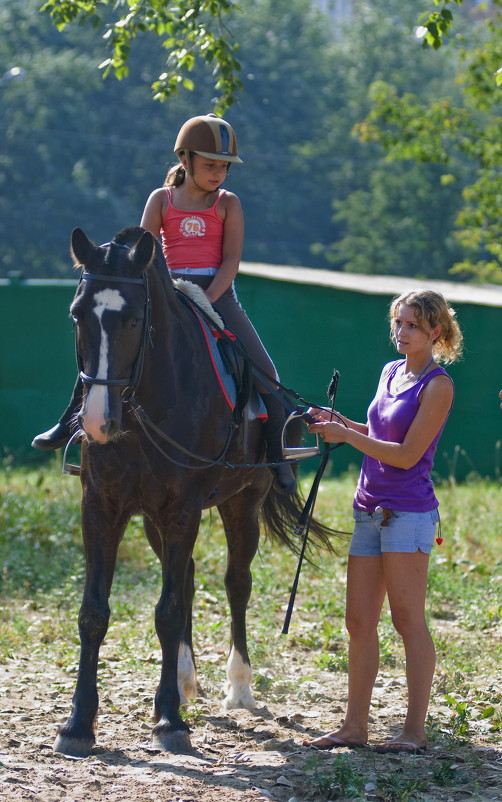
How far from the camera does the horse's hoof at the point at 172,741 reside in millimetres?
4840

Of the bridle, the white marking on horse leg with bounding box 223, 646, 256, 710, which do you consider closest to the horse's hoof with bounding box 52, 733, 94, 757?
the white marking on horse leg with bounding box 223, 646, 256, 710

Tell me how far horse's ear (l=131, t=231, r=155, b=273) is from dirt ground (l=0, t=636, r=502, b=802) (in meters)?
2.16

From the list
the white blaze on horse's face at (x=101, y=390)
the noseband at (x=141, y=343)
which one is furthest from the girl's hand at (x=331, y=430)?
the white blaze on horse's face at (x=101, y=390)

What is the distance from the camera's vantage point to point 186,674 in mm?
5875

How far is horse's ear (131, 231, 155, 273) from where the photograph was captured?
15.3 feet

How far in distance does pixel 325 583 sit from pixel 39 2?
46.4m

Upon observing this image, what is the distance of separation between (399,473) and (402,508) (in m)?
0.16

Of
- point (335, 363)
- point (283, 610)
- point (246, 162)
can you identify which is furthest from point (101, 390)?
point (246, 162)

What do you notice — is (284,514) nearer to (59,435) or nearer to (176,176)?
(59,435)

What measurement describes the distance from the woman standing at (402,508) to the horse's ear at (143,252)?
1.05 metres

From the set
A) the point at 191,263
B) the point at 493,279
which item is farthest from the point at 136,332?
the point at 493,279

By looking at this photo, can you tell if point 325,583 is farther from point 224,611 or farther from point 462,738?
point 462,738

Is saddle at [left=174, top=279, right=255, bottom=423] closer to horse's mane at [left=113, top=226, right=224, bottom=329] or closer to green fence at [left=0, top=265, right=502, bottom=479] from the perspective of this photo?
horse's mane at [left=113, top=226, right=224, bottom=329]

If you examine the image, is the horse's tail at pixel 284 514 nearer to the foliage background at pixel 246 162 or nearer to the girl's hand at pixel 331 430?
the girl's hand at pixel 331 430
